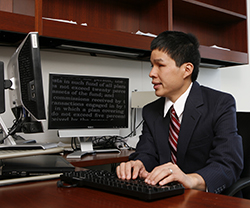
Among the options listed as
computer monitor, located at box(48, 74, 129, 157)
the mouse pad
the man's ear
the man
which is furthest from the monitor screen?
the mouse pad

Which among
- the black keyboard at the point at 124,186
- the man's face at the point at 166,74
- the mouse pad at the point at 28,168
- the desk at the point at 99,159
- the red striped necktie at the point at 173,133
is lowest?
the desk at the point at 99,159

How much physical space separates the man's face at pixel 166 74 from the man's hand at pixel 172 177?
525 millimetres

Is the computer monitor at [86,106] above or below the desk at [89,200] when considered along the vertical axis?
above

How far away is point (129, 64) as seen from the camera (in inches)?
103

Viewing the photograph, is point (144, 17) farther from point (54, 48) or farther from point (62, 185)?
point (62, 185)

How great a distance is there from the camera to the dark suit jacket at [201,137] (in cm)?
116

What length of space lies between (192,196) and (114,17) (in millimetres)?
2066

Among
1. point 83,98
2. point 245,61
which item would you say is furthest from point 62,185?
point 245,61

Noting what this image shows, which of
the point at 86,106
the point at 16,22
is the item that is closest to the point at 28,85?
the point at 16,22

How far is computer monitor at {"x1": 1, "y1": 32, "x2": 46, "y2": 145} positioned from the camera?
95cm

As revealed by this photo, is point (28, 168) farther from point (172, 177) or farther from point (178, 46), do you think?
point (178, 46)

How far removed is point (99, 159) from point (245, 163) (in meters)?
0.81

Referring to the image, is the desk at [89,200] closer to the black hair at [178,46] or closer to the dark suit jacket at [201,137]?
the dark suit jacket at [201,137]

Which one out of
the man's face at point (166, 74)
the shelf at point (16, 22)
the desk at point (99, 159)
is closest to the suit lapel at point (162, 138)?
the man's face at point (166, 74)
